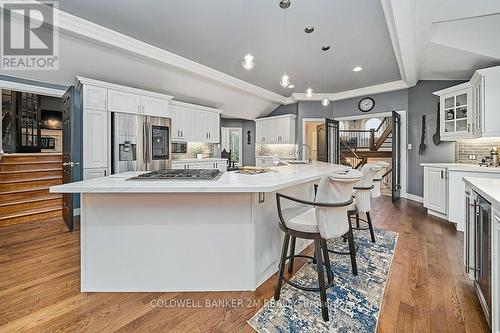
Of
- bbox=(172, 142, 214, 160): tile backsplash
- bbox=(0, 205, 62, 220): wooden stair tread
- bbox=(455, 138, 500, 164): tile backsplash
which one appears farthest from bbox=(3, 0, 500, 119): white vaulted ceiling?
bbox=(0, 205, 62, 220): wooden stair tread

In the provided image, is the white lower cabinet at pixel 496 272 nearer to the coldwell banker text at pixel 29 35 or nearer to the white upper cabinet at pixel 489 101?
the white upper cabinet at pixel 489 101

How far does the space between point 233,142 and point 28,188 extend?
5769mm

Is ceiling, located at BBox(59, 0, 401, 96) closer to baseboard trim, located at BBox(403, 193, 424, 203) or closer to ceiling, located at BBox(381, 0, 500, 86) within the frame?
ceiling, located at BBox(381, 0, 500, 86)

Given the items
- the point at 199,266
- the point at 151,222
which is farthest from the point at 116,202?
the point at 199,266

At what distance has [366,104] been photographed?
621 centimetres

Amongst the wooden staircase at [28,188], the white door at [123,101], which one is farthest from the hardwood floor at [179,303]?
the white door at [123,101]

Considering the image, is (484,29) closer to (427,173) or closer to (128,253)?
(427,173)

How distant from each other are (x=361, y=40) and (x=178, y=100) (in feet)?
13.4

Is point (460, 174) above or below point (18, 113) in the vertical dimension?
below

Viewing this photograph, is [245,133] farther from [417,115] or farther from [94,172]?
[94,172]

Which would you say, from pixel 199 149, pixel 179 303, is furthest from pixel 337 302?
pixel 199 149

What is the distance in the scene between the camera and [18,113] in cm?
645

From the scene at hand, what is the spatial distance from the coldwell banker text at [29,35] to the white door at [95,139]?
0.89 meters

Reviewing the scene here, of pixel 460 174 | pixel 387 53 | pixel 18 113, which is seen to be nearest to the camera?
pixel 460 174
